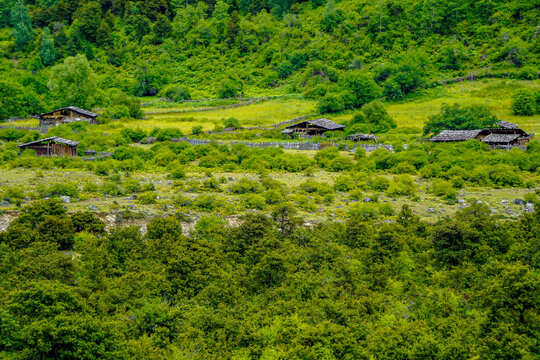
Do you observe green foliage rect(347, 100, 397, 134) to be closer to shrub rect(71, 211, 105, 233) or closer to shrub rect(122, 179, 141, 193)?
shrub rect(122, 179, 141, 193)

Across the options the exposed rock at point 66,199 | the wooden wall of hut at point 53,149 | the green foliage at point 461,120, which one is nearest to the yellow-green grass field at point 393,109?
the green foliage at point 461,120

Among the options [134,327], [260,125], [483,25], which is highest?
[483,25]

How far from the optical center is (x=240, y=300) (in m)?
19.8

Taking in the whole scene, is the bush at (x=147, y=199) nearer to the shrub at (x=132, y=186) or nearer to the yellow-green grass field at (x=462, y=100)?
the shrub at (x=132, y=186)

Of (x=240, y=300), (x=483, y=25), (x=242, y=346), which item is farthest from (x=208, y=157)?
(x=483, y=25)

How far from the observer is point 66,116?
2532 inches

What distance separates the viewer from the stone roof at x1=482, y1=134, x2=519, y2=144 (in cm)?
4678

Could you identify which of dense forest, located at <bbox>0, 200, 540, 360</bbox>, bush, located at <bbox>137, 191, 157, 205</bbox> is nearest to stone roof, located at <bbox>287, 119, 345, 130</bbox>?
bush, located at <bbox>137, 191, 157, 205</bbox>

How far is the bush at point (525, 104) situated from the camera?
2306 inches

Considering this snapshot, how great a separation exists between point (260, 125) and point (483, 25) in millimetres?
46545

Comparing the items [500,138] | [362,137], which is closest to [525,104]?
[500,138]

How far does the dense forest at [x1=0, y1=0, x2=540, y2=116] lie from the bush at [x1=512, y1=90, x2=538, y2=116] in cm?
1295

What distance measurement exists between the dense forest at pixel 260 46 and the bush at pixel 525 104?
13.0 metres

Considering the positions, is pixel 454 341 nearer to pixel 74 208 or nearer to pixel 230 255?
pixel 230 255
